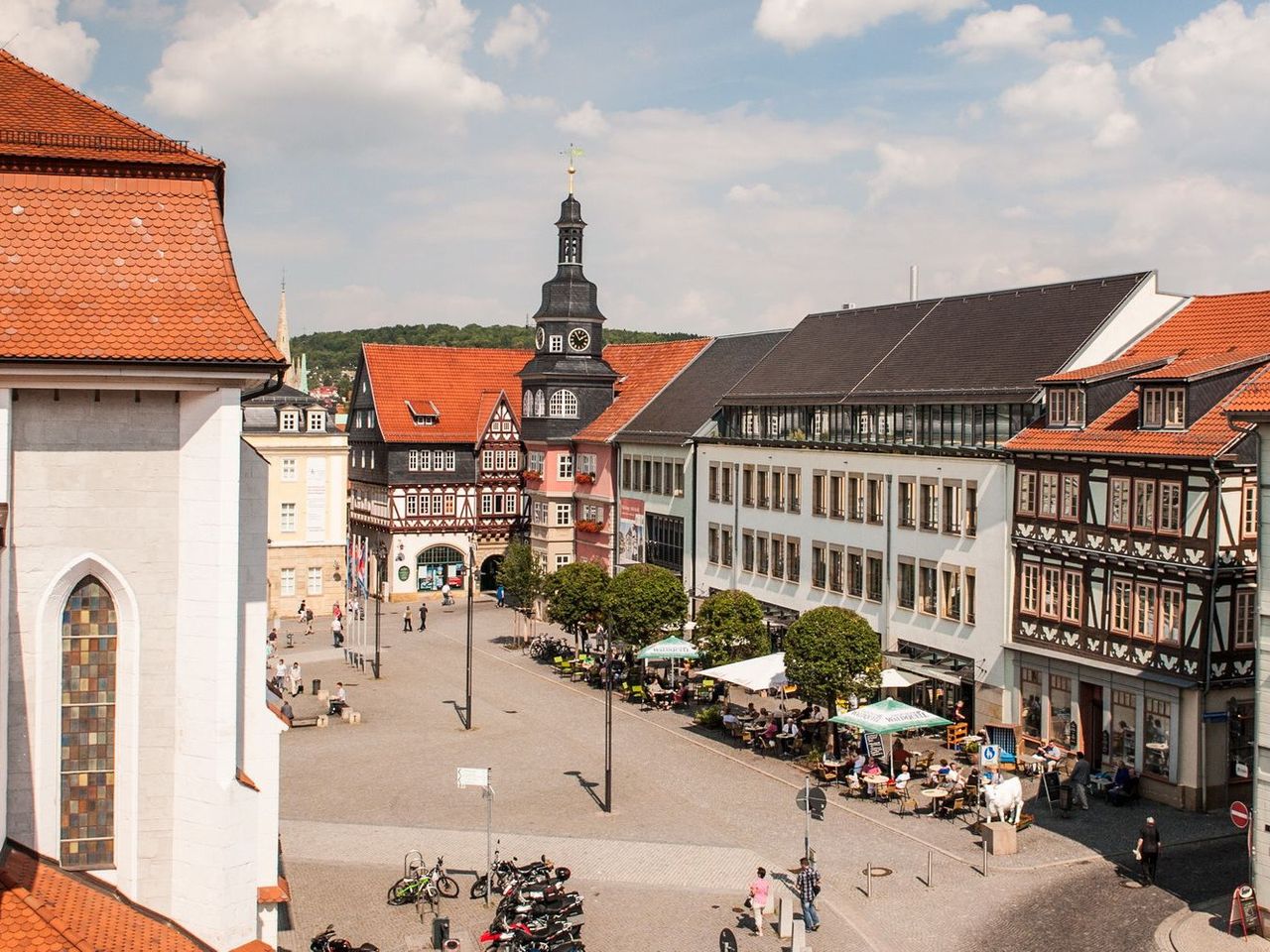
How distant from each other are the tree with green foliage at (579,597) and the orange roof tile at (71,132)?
34204 millimetres

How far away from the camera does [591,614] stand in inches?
2014

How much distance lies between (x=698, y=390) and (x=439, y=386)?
20448mm

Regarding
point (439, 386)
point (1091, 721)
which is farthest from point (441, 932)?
point (439, 386)

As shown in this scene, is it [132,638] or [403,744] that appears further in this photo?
[403,744]

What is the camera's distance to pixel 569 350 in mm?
69188

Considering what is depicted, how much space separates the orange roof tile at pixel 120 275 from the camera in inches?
608

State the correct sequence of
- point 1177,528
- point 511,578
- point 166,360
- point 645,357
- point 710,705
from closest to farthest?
point 166,360 < point 1177,528 < point 710,705 < point 511,578 < point 645,357

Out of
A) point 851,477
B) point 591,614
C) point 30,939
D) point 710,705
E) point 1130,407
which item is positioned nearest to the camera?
point 30,939

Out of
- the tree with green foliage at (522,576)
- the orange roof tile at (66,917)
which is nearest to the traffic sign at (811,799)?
the orange roof tile at (66,917)

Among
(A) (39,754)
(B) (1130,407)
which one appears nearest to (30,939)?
(A) (39,754)

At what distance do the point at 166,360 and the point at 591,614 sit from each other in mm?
36453

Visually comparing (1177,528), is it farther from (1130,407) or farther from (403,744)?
(403,744)

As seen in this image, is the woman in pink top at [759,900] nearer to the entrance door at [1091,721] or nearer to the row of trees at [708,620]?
the row of trees at [708,620]

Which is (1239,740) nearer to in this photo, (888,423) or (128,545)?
(888,423)
